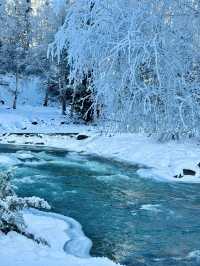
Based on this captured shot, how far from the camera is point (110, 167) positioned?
87.5ft

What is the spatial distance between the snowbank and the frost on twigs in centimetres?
1172

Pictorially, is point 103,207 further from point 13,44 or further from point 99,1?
point 13,44

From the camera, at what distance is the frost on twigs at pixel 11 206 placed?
36.7ft

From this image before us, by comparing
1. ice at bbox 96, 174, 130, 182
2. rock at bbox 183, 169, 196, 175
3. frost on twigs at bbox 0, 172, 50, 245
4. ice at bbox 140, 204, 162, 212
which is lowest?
ice at bbox 96, 174, 130, 182

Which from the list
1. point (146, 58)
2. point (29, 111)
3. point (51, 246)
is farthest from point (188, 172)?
point (29, 111)

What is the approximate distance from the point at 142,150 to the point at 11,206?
19.5 meters

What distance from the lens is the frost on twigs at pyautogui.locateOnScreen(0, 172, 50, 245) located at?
440 inches

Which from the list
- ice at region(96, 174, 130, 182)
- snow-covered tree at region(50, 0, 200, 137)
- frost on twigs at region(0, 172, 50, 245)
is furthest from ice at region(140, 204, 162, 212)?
snow-covered tree at region(50, 0, 200, 137)

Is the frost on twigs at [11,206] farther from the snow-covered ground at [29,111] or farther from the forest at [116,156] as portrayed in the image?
the snow-covered ground at [29,111]

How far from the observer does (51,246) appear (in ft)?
40.1

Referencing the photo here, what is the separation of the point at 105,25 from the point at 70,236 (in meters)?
9.14

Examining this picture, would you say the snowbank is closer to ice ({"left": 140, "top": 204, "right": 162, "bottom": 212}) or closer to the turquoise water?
the turquoise water

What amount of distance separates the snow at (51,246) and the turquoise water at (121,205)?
1.42 feet

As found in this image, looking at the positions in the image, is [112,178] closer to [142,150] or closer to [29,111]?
[142,150]
